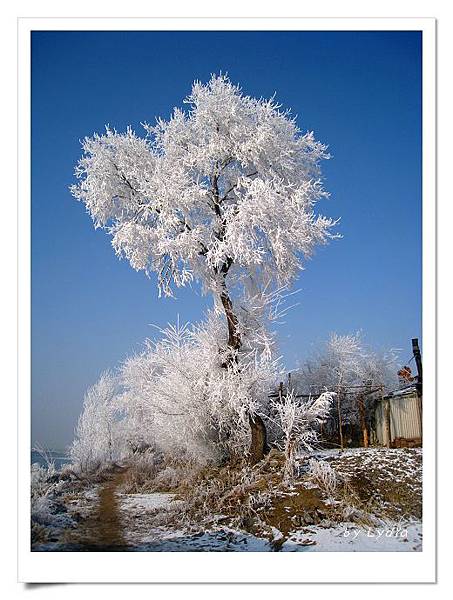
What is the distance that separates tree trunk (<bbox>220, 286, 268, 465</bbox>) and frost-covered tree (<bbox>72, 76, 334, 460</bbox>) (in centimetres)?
2

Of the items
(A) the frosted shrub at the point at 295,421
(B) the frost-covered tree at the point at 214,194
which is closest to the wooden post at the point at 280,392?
(A) the frosted shrub at the point at 295,421

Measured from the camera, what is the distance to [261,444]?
23.3 ft

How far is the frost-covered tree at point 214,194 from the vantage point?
6.83m

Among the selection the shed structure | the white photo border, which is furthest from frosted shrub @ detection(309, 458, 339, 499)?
the shed structure

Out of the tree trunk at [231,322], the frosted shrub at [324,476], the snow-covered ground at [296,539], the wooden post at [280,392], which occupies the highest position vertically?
the tree trunk at [231,322]

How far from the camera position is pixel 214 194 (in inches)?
276

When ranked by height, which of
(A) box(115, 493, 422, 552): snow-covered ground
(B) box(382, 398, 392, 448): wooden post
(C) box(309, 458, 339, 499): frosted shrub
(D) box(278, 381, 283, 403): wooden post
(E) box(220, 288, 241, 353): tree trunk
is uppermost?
(E) box(220, 288, 241, 353): tree trunk

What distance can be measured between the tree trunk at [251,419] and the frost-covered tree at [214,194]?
15 mm

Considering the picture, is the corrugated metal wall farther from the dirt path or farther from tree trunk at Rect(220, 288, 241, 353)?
the dirt path

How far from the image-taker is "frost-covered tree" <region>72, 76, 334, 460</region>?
22.4ft

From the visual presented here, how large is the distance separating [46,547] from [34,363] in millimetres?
1705

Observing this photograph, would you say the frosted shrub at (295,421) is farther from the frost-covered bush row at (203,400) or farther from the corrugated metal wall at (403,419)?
the corrugated metal wall at (403,419)

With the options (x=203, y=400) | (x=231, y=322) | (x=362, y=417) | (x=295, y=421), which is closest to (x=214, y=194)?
(x=231, y=322)
